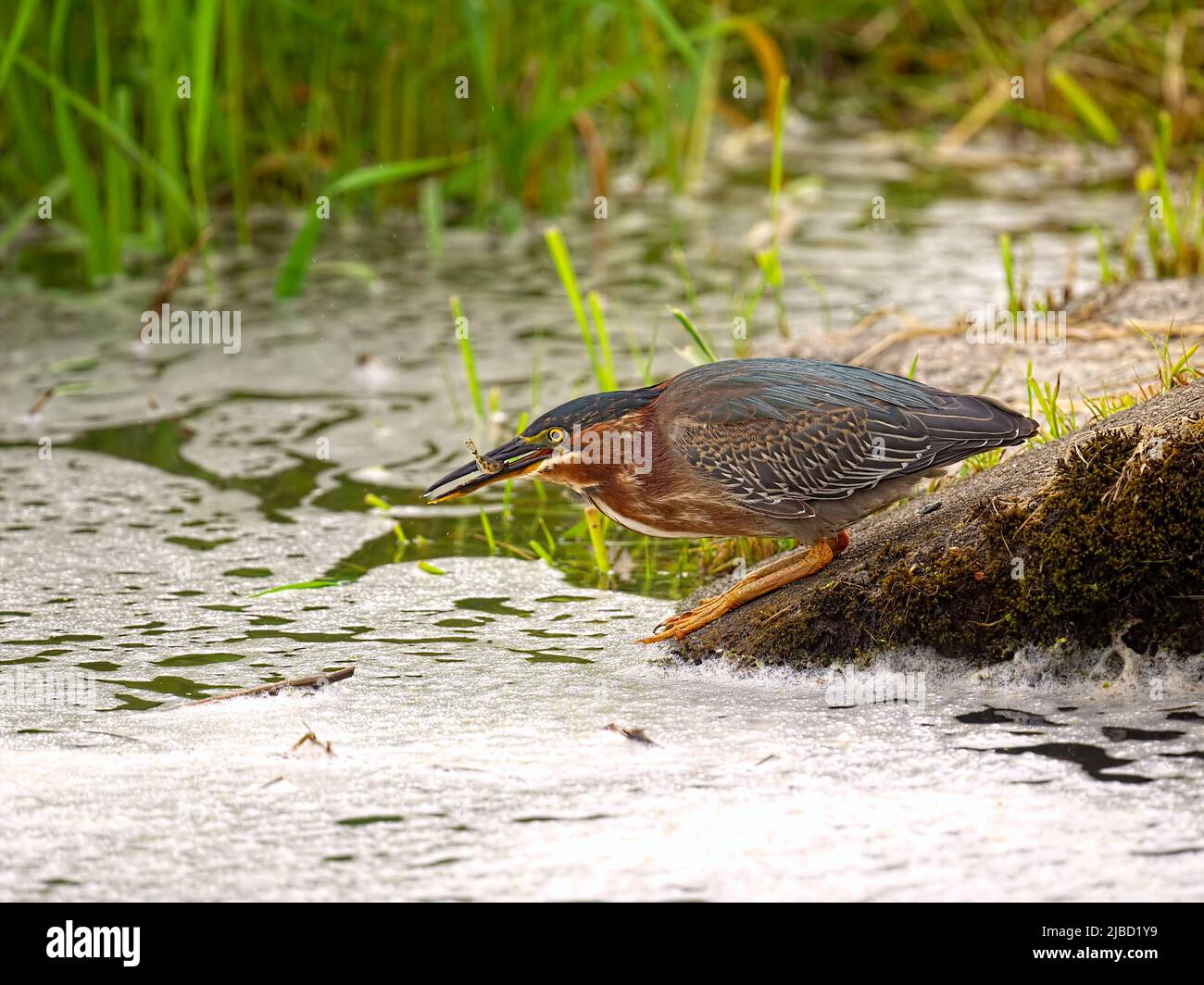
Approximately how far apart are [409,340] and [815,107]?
5.72 metres

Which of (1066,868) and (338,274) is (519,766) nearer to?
(1066,868)

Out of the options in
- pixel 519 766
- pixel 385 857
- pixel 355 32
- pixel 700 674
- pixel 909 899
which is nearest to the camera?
pixel 909 899

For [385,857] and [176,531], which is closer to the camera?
[385,857]

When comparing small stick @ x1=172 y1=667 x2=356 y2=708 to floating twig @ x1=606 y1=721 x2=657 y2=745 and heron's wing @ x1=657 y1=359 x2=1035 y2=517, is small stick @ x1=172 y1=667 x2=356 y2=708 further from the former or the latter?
heron's wing @ x1=657 y1=359 x2=1035 y2=517

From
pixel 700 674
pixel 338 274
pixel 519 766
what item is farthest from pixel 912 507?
pixel 338 274

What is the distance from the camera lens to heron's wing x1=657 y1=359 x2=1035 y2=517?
405 cm

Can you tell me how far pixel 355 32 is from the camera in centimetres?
827
